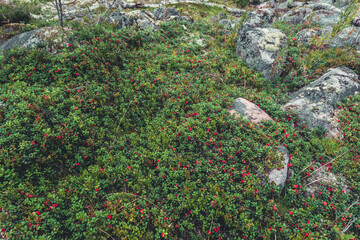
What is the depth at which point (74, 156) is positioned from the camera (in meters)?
5.67

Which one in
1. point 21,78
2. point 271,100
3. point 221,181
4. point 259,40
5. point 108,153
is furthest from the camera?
point 259,40

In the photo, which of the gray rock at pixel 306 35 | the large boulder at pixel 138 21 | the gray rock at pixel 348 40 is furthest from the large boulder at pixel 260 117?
the gray rock at pixel 348 40

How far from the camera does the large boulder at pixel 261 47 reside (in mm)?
10484

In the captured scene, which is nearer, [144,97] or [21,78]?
[21,78]

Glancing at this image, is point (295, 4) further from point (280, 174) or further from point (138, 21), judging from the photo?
point (280, 174)

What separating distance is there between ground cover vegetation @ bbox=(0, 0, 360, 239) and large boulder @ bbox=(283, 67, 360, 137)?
47cm

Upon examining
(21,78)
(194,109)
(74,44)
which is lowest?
(194,109)

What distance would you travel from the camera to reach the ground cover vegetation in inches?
177

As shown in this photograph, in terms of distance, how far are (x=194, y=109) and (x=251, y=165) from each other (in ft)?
11.2

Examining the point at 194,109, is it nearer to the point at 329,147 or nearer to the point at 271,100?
the point at 271,100

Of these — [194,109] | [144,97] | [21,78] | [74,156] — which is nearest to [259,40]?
[194,109]

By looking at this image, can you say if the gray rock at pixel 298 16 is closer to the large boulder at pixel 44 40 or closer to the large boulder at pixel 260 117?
the large boulder at pixel 260 117

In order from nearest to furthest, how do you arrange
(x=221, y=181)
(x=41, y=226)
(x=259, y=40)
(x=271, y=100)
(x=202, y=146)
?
(x=41, y=226) → (x=221, y=181) → (x=202, y=146) → (x=271, y=100) → (x=259, y=40)

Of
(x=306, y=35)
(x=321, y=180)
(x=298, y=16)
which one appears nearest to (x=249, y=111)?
(x=321, y=180)
